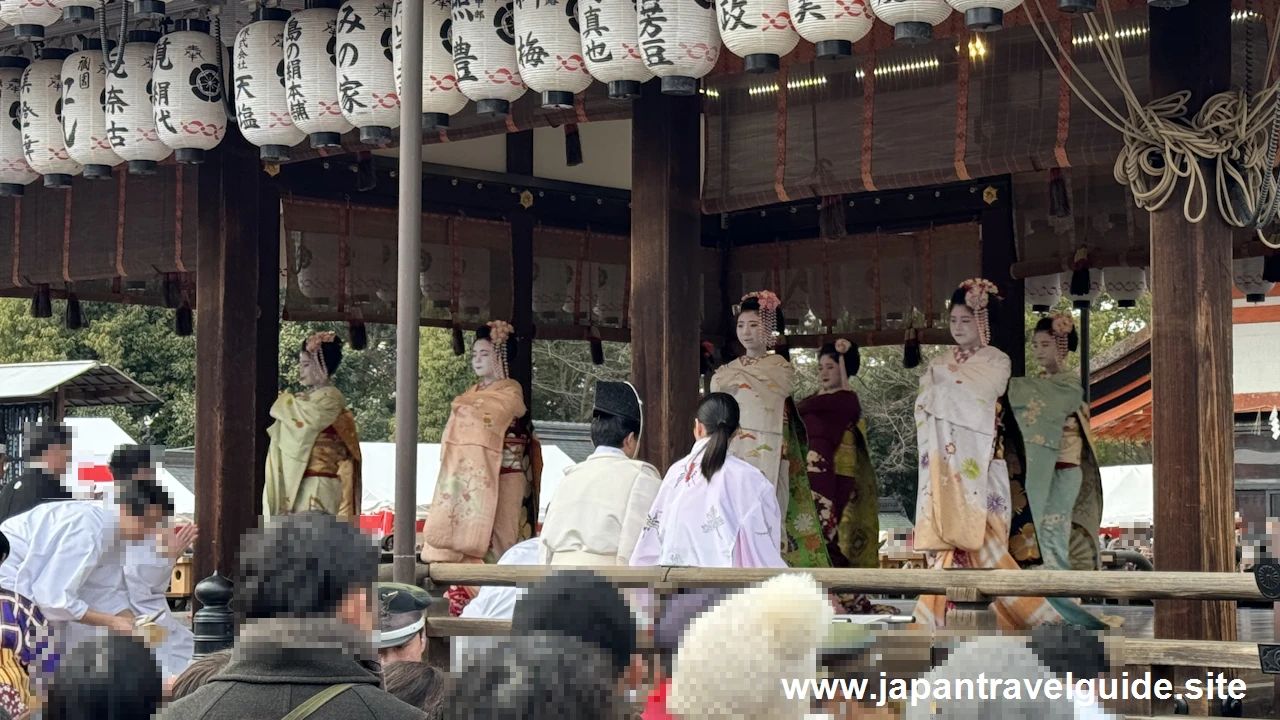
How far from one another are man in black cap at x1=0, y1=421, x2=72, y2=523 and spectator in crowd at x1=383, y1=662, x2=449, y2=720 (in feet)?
10.4

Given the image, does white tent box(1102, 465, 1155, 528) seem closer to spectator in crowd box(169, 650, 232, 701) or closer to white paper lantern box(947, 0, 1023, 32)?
white paper lantern box(947, 0, 1023, 32)

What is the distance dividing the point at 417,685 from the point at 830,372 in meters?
6.45

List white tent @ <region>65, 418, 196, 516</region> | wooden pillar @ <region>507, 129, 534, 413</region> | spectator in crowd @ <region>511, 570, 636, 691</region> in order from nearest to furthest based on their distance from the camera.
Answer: spectator in crowd @ <region>511, 570, 636, 691</region> < wooden pillar @ <region>507, 129, 534, 413</region> < white tent @ <region>65, 418, 196, 516</region>

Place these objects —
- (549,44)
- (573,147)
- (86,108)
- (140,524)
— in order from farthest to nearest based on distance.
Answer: (573,147)
(86,108)
(549,44)
(140,524)

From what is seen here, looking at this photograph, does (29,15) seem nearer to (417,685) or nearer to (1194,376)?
(417,685)

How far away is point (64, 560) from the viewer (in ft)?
17.7

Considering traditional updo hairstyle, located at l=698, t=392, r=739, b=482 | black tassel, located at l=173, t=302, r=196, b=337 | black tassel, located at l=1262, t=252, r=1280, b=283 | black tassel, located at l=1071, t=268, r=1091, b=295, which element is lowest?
traditional updo hairstyle, located at l=698, t=392, r=739, b=482

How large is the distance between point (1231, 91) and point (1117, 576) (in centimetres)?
235

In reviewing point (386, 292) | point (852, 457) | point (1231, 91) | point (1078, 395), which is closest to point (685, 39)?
point (1231, 91)

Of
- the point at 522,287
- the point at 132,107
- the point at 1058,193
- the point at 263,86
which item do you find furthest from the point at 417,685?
the point at 522,287

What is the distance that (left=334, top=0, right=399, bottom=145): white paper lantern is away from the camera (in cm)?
759

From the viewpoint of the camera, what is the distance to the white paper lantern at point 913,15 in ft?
18.5

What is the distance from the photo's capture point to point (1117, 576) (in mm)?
4465

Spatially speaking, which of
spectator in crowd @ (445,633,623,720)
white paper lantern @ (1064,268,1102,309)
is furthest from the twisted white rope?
white paper lantern @ (1064,268,1102,309)
